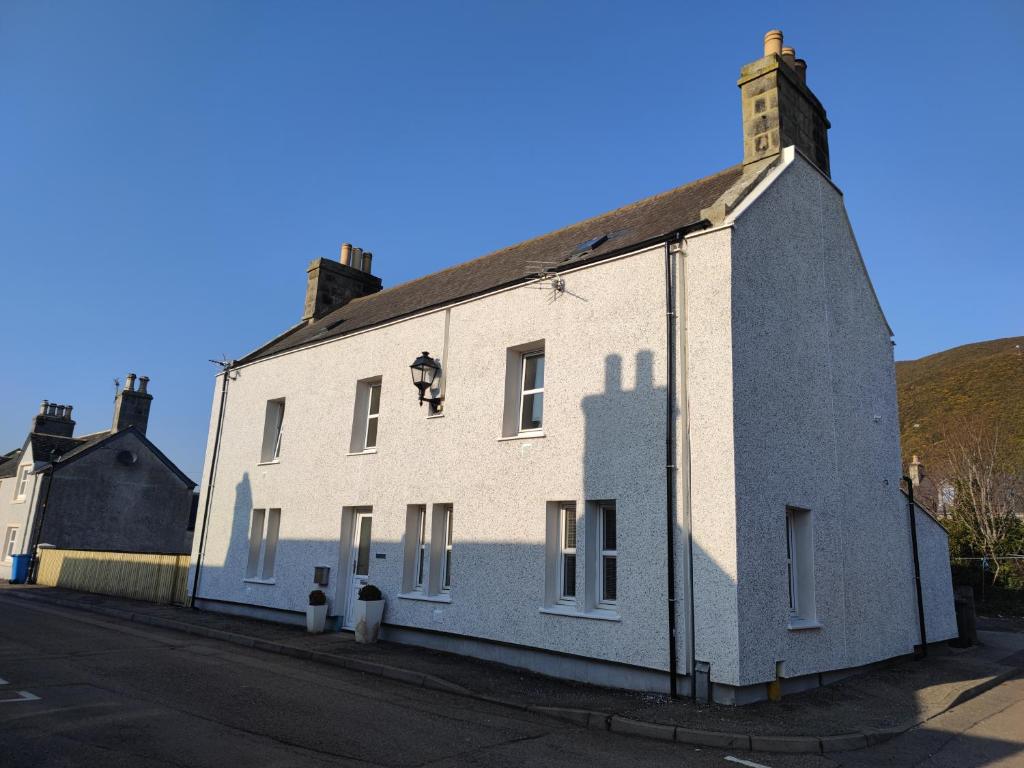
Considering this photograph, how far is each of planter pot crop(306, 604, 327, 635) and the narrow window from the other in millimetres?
3354

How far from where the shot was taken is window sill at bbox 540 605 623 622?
9500 mm

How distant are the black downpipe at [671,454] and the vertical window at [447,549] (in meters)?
4.82

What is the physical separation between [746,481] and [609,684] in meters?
3.37

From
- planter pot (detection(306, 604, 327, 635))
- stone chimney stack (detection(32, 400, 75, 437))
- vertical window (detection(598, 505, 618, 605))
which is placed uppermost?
stone chimney stack (detection(32, 400, 75, 437))

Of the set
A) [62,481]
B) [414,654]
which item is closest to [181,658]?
[414,654]

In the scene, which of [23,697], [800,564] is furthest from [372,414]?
[800,564]

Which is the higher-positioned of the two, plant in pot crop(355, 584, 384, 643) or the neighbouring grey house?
the neighbouring grey house

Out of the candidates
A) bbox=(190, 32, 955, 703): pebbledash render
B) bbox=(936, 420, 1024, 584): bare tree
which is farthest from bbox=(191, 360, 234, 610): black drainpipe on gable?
bbox=(936, 420, 1024, 584): bare tree

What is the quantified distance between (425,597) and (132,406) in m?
27.2

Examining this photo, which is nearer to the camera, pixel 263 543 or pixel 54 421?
pixel 263 543

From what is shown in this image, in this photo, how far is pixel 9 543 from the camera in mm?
31891

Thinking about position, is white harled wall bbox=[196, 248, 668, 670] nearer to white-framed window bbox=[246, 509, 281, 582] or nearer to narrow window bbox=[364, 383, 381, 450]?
white-framed window bbox=[246, 509, 281, 582]

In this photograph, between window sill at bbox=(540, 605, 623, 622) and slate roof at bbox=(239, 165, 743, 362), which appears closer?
window sill at bbox=(540, 605, 623, 622)

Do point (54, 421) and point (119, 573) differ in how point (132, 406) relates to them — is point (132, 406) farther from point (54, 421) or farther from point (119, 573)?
point (119, 573)
